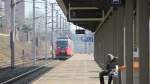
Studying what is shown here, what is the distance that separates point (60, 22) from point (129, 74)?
103 metres

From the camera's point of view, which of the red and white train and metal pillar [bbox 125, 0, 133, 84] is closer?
metal pillar [bbox 125, 0, 133, 84]

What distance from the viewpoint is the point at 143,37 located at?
13.4 metres

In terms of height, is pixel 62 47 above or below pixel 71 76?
below

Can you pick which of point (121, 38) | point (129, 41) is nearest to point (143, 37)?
point (129, 41)

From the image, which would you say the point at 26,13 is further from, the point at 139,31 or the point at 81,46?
the point at 139,31

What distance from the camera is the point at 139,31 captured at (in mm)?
13352

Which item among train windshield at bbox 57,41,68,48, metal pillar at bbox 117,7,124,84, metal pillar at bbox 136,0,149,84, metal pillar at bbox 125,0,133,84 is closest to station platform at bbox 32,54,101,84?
metal pillar at bbox 117,7,124,84

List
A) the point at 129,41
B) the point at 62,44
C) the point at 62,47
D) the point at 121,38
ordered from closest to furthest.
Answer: the point at 129,41 < the point at 121,38 < the point at 62,44 < the point at 62,47

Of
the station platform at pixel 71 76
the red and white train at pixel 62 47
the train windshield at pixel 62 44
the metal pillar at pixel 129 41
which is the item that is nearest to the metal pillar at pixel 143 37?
the metal pillar at pixel 129 41

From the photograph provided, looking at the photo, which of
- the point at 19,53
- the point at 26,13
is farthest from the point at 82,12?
the point at 26,13

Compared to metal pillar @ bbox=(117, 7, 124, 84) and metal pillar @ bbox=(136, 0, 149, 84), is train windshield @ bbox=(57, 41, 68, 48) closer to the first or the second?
metal pillar @ bbox=(117, 7, 124, 84)

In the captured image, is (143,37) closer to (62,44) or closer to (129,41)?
(129,41)

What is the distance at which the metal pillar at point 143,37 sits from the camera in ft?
43.5

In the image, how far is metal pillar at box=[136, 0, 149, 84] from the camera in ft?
43.5
